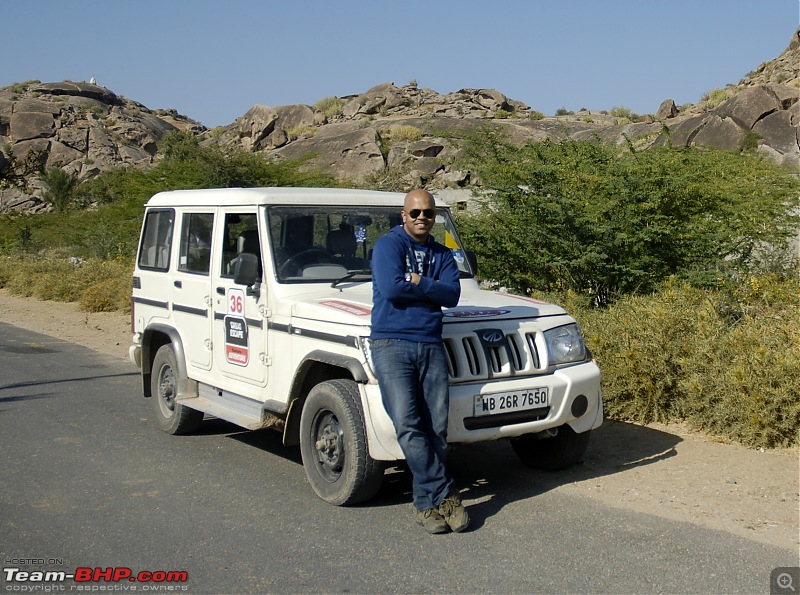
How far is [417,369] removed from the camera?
530 centimetres

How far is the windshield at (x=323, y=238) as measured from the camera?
6652 millimetres

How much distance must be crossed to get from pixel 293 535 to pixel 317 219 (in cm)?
254

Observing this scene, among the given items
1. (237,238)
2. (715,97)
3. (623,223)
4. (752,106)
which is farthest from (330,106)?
(237,238)

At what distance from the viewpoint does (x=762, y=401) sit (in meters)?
6.80

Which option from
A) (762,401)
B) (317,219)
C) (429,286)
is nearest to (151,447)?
(317,219)

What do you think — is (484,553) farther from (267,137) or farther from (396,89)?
(396,89)

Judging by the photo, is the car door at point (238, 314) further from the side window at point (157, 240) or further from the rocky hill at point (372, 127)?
the rocky hill at point (372, 127)

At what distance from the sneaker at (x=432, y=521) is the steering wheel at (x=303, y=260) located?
6.97ft

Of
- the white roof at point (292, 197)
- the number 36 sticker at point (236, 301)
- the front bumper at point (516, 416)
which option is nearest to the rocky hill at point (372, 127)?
the white roof at point (292, 197)

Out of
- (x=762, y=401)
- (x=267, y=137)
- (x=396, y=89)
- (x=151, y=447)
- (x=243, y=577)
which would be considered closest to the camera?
(x=243, y=577)

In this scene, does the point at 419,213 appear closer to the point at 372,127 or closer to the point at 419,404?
the point at 419,404

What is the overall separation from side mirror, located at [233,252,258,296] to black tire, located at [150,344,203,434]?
5.27ft

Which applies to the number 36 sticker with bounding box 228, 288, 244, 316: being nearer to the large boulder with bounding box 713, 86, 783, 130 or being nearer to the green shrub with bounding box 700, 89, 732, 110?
the large boulder with bounding box 713, 86, 783, 130

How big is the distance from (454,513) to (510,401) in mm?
813
